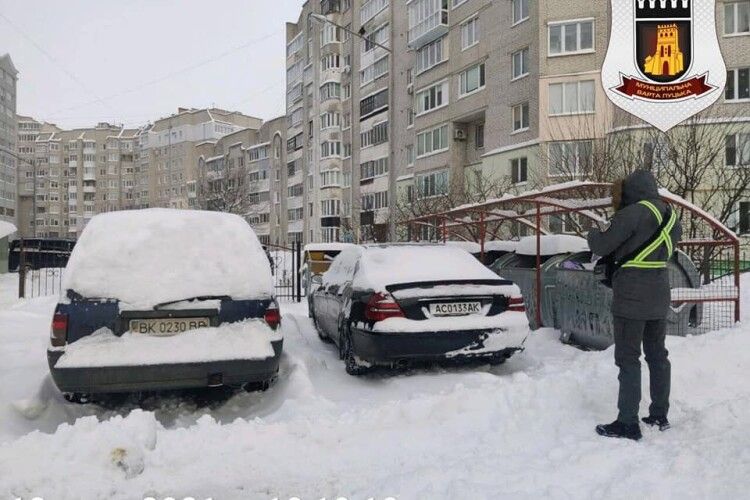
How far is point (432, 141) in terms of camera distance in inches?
1583

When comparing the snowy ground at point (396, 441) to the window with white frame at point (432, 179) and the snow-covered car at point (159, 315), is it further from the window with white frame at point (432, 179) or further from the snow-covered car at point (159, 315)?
the window with white frame at point (432, 179)

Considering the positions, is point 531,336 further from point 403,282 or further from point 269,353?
point 269,353

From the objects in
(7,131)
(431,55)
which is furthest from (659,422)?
(7,131)

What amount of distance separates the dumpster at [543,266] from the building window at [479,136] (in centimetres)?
2879

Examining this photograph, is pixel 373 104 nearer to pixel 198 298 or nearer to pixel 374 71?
pixel 374 71

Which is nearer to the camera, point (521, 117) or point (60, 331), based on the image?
point (60, 331)

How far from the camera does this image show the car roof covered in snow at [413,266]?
5883 millimetres

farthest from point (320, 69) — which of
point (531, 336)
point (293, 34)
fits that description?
point (531, 336)

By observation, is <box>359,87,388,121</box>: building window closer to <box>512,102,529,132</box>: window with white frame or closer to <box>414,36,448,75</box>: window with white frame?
<box>414,36,448,75</box>: window with white frame

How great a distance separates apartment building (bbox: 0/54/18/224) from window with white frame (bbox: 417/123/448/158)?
2409 inches

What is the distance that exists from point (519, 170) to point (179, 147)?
90.6m

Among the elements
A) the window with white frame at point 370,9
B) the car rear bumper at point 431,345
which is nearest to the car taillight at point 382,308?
the car rear bumper at point 431,345

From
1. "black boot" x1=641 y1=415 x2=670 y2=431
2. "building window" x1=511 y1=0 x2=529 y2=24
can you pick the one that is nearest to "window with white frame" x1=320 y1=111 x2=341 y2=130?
"building window" x1=511 y1=0 x2=529 y2=24

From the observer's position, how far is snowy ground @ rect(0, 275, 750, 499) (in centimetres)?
328
